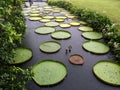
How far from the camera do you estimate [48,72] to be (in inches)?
202

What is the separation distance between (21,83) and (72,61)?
2591mm

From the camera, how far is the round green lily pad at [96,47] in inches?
253

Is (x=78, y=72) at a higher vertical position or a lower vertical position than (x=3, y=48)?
lower

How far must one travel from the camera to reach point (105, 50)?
21.2ft

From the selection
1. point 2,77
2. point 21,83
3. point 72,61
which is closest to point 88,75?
point 72,61

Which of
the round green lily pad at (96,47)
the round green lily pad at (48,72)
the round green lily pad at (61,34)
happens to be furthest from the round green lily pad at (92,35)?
the round green lily pad at (48,72)

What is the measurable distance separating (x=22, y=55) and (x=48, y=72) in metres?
1.49

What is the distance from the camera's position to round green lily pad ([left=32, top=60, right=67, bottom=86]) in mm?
4730

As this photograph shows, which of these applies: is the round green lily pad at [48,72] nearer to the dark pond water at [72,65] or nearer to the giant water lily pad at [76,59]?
the dark pond water at [72,65]

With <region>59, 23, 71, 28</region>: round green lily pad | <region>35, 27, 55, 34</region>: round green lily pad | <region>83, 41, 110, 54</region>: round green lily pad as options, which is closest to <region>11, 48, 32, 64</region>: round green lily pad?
<region>35, 27, 55, 34</region>: round green lily pad

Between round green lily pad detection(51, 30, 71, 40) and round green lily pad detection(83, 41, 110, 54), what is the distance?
1.15m

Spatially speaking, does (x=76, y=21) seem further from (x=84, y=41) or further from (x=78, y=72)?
(x=78, y=72)

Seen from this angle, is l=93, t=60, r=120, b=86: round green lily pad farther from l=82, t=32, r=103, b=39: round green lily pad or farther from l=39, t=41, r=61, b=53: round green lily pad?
l=82, t=32, r=103, b=39: round green lily pad

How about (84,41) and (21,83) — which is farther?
(84,41)
